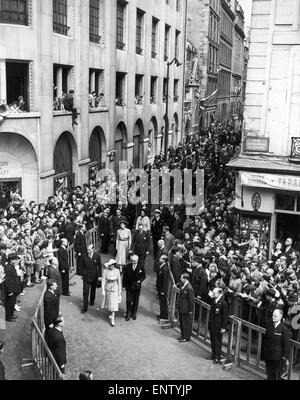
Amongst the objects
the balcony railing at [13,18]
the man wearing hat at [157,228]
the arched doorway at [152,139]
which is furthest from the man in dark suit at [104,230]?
the arched doorway at [152,139]

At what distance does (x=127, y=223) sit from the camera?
19438 mm

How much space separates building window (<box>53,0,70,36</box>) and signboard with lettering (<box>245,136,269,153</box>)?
437 inches

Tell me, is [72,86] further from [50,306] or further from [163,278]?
[50,306]

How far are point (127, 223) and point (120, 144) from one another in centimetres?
1613

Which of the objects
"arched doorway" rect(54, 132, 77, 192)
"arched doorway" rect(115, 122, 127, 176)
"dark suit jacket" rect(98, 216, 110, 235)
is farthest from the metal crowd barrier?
"arched doorway" rect(115, 122, 127, 176)

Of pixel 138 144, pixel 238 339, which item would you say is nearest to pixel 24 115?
pixel 238 339

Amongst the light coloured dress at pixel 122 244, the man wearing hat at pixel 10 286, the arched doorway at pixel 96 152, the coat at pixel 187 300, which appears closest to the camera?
the coat at pixel 187 300

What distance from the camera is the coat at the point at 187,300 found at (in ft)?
39.9

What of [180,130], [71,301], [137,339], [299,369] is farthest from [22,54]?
[180,130]

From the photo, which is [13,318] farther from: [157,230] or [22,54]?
[22,54]

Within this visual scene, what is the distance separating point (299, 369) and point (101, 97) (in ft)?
71.9

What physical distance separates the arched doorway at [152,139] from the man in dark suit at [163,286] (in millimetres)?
29042

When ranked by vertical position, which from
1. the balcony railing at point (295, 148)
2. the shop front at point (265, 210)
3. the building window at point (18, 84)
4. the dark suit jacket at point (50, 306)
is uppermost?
the building window at point (18, 84)

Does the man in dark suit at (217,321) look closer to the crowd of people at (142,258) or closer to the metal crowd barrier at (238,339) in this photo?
the crowd of people at (142,258)
